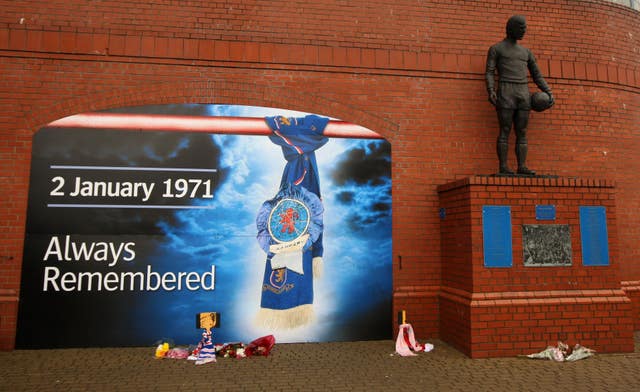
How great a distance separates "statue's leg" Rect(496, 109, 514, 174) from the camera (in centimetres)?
612

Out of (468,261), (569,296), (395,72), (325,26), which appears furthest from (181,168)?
(569,296)

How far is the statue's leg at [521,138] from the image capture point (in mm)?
6137

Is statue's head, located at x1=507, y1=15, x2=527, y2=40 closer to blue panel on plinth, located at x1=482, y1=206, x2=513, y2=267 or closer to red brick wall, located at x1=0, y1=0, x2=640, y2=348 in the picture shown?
red brick wall, located at x1=0, y1=0, x2=640, y2=348

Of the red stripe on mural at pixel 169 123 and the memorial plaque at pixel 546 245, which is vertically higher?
the red stripe on mural at pixel 169 123

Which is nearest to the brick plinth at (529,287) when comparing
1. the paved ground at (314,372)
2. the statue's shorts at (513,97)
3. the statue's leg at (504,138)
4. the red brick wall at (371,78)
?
the paved ground at (314,372)

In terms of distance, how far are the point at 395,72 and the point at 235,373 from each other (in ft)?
15.4

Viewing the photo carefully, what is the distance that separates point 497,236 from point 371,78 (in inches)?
114

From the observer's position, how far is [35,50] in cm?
591

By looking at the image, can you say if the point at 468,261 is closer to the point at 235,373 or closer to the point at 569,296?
the point at 569,296

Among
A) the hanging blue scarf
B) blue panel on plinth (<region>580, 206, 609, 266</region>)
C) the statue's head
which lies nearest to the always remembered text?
the hanging blue scarf

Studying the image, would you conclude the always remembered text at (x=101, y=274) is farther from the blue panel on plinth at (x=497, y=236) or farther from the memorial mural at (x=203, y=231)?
the blue panel on plinth at (x=497, y=236)

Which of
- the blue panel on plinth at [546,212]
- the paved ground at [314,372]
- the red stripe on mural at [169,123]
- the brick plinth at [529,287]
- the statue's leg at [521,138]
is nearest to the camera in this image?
the paved ground at [314,372]

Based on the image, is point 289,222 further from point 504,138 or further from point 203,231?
point 504,138

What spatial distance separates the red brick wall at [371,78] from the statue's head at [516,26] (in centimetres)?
71
